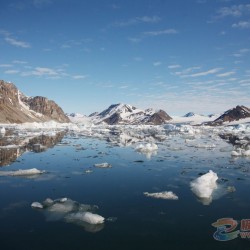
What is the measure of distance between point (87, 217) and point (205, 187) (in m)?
6.48

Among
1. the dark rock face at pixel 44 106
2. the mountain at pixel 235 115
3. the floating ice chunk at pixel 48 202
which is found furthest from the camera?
the dark rock face at pixel 44 106

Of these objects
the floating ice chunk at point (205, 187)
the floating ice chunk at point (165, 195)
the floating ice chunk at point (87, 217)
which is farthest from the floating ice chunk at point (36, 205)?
the floating ice chunk at point (205, 187)

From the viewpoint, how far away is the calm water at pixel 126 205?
9461mm

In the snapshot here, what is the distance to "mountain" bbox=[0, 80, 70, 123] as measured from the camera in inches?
4776

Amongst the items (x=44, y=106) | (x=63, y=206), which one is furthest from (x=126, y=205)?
(x=44, y=106)

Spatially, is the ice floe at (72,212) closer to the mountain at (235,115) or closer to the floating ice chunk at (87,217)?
the floating ice chunk at (87,217)

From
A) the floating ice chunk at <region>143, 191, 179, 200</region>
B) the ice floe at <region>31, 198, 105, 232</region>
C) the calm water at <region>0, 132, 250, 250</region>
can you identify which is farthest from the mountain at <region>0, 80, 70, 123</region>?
the floating ice chunk at <region>143, 191, 179, 200</region>

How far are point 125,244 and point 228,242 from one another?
297 cm

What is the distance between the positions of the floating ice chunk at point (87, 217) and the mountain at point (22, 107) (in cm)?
10427

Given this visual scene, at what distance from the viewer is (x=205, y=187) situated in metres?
15.1

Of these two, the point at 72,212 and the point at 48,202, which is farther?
the point at 48,202

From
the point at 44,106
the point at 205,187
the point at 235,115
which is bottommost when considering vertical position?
the point at 205,187

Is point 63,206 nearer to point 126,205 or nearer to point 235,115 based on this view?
point 126,205

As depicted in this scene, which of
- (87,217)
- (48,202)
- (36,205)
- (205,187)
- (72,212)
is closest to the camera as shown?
(87,217)
